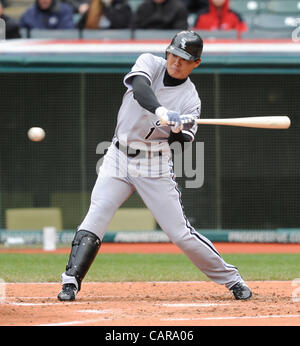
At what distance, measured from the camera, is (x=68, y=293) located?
518 cm

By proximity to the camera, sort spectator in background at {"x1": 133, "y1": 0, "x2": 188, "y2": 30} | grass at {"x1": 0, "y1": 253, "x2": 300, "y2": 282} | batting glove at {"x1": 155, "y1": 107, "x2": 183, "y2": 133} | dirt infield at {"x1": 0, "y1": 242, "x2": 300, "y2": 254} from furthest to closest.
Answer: spectator in background at {"x1": 133, "y1": 0, "x2": 188, "y2": 30} → dirt infield at {"x1": 0, "y1": 242, "x2": 300, "y2": 254} → grass at {"x1": 0, "y1": 253, "x2": 300, "y2": 282} → batting glove at {"x1": 155, "y1": 107, "x2": 183, "y2": 133}

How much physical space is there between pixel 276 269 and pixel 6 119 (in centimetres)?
423

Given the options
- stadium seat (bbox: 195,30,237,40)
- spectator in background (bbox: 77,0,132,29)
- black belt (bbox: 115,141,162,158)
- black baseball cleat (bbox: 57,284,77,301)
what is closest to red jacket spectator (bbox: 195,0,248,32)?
stadium seat (bbox: 195,30,237,40)

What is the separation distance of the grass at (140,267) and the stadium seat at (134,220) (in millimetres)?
1416

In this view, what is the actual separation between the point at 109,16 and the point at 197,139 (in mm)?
2100

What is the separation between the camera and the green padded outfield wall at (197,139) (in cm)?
1030

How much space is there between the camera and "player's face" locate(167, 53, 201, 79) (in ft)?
17.0

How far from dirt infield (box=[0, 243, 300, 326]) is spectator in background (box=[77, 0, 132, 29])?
211 inches

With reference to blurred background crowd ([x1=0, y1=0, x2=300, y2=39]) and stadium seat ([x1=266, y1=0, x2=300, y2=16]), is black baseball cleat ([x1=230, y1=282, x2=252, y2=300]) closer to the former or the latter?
blurred background crowd ([x1=0, y1=0, x2=300, y2=39])

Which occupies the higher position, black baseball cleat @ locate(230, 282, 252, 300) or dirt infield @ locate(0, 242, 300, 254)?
black baseball cleat @ locate(230, 282, 252, 300)

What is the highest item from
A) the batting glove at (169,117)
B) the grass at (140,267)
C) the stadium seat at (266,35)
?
the stadium seat at (266,35)

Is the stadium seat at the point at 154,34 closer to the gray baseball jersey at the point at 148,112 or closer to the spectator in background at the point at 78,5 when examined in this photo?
the spectator in background at the point at 78,5

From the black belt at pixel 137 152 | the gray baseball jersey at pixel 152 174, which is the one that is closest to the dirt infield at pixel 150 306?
the gray baseball jersey at pixel 152 174

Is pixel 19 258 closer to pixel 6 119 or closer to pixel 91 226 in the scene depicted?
pixel 6 119
